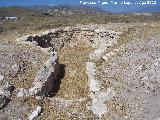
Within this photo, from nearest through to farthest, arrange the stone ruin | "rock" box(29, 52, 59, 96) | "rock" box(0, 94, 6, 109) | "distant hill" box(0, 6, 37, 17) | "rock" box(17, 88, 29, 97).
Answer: "rock" box(0, 94, 6, 109) → "rock" box(17, 88, 29, 97) → "rock" box(29, 52, 59, 96) → the stone ruin → "distant hill" box(0, 6, 37, 17)

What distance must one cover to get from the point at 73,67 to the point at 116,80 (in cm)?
610

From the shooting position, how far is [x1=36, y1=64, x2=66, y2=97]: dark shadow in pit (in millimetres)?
22534

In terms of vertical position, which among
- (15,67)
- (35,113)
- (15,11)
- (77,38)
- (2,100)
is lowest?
(15,11)

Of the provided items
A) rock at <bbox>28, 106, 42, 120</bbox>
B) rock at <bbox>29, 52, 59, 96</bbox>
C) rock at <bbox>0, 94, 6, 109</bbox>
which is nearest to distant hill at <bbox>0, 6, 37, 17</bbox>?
rock at <bbox>29, 52, 59, 96</bbox>

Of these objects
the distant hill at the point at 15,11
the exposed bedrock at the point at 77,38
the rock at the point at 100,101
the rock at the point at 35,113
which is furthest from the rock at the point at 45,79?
the distant hill at the point at 15,11

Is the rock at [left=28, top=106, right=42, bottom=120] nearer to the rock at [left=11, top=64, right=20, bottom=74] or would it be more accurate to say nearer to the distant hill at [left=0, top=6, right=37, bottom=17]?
the rock at [left=11, top=64, right=20, bottom=74]

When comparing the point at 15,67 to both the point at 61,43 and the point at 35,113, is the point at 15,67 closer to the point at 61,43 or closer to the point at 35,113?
the point at 35,113

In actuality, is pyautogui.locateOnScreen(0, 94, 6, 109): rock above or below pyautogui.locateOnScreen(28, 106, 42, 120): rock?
above

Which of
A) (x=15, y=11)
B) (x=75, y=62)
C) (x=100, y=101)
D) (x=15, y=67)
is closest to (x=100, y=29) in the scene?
(x=75, y=62)

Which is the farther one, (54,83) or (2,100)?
(54,83)

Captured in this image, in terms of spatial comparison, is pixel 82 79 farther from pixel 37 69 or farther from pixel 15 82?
pixel 15 82

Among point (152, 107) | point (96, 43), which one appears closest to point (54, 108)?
point (152, 107)

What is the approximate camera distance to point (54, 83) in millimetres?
25688

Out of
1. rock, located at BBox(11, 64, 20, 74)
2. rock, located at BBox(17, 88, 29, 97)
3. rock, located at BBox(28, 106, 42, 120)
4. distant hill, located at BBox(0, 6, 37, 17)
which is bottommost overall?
distant hill, located at BBox(0, 6, 37, 17)
